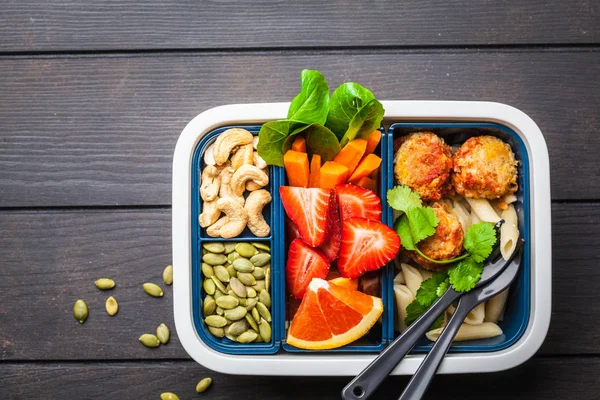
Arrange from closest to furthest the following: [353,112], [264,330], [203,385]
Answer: [353,112] < [264,330] < [203,385]

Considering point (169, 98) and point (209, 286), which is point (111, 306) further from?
point (169, 98)

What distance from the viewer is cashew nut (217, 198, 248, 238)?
133 centimetres

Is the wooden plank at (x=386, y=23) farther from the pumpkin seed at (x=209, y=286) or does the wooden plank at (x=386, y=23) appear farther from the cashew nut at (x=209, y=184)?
the pumpkin seed at (x=209, y=286)

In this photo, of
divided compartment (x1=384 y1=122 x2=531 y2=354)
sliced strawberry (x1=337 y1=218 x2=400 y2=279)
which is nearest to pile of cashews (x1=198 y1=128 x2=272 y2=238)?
sliced strawberry (x1=337 y1=218 x2=400 y2=279)

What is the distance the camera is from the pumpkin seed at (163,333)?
157cm

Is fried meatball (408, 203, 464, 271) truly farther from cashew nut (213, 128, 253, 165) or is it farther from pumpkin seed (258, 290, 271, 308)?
cashew nut (213, 128, 253, 165)

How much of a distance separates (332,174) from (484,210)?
15.4 inches

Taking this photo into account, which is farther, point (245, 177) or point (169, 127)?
point (169, 127)

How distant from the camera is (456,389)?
1.56 metres

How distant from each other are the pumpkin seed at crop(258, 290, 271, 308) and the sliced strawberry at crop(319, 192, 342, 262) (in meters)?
0.18

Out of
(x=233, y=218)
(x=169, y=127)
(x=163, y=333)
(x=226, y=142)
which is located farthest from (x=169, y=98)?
(x=163, y=333)

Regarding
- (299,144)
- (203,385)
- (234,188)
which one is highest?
(299,144)

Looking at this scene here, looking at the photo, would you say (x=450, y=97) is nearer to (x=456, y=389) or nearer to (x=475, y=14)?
(x=475, y=14)

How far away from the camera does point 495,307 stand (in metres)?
1.40
